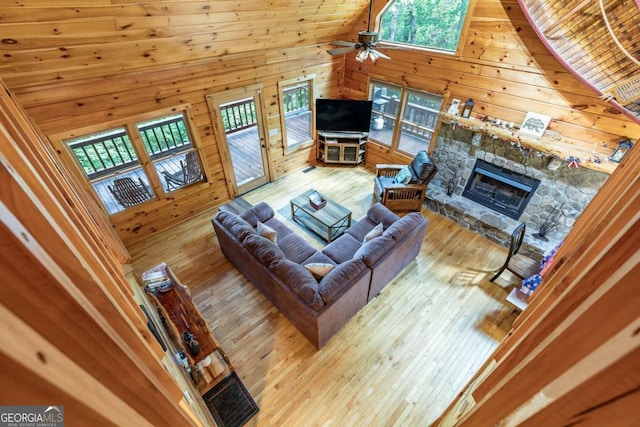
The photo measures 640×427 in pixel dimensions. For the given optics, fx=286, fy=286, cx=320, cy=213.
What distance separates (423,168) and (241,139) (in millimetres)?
4910

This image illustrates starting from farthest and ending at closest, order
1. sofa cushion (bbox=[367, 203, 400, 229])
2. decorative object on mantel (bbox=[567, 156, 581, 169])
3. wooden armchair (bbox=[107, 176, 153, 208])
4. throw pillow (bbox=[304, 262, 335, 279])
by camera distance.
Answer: wooden armchair (bbox=[107, 176, 153, 208])
sofa cushion (bbox=[367, 203, 400, 229])
decorative object on mantel (bbox=[567, 156, 581, 169])
throw pillow (bbox=[304, 262, 335, 279])

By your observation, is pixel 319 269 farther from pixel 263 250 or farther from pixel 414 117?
pixel 414 117

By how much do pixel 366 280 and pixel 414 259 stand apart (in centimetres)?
139

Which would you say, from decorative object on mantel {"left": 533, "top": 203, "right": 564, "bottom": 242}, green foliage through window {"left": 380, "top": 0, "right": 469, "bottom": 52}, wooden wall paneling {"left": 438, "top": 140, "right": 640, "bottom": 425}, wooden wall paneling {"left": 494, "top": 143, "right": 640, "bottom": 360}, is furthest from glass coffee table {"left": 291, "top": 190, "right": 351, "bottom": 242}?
wooden wall paneling {"left": 438, "top": 140, "right": 640, "bottom": 425}

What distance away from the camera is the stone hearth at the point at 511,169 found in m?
3.76

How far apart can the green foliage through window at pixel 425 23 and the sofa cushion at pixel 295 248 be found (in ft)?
12.0

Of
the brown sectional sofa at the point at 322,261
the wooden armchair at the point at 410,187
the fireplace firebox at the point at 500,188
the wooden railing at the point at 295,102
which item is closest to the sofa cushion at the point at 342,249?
the brown sectional sofa at the point at 322,261

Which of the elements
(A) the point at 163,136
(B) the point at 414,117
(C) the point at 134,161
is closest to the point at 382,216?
(B) the point at 414,117

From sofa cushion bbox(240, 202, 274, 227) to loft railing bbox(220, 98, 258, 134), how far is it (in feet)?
12.8

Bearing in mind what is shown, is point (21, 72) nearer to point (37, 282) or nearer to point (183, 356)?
point (183, 356)

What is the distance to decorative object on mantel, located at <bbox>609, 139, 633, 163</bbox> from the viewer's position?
10.6 feet

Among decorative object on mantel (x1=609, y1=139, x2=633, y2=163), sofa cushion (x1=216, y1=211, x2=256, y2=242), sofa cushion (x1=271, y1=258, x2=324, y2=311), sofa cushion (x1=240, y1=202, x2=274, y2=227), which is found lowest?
sofa cushion (x1=240, y1=202, x2=274, y2=227)

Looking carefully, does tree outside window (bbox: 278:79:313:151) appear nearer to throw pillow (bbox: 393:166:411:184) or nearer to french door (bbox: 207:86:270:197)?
french door (bbox: 207:86:270:197)

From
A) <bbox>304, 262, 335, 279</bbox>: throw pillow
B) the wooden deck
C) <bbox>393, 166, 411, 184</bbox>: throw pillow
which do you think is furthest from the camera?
the wooden deck
